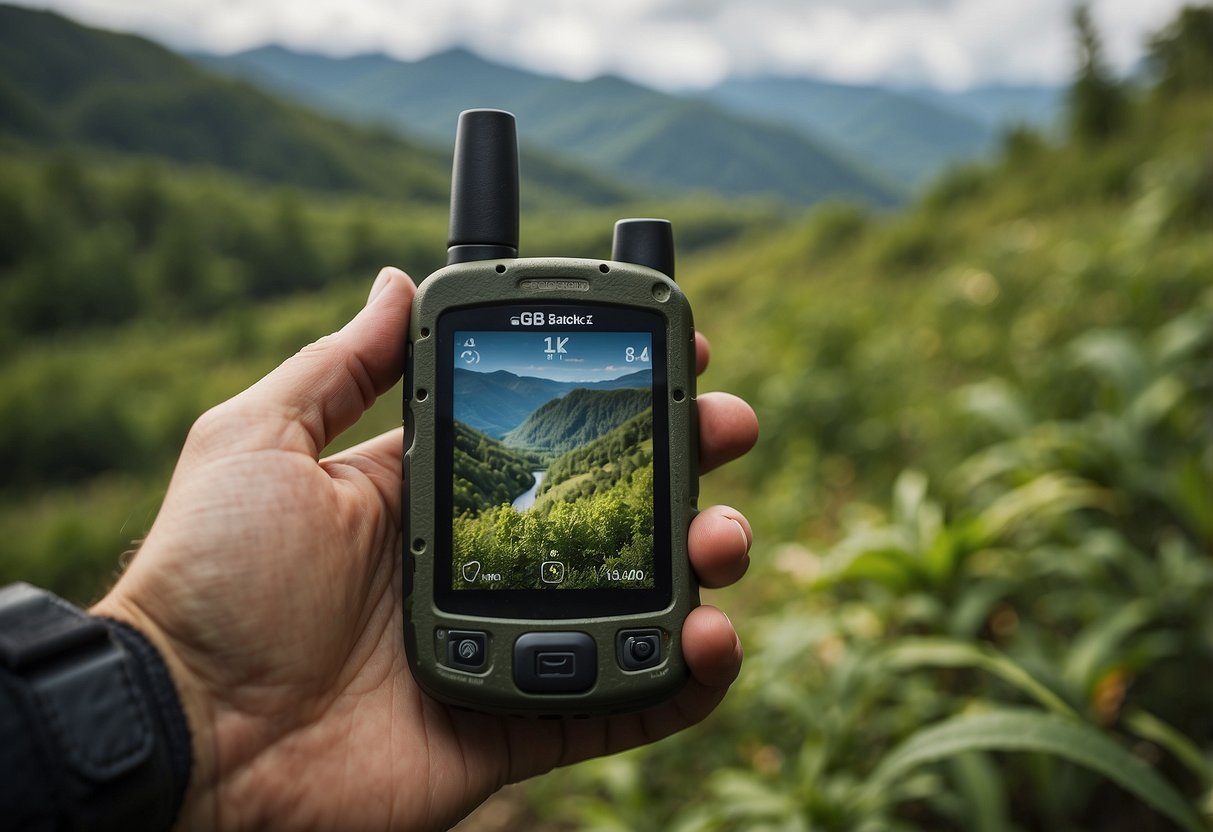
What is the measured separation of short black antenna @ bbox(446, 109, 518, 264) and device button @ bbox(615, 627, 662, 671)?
0.56 m

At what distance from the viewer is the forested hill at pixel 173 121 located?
11703 mm

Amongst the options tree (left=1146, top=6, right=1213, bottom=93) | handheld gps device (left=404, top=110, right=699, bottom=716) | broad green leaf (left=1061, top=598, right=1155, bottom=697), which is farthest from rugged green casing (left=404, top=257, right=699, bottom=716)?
tree (left=1146, top=6, right=1213, bottom=93)

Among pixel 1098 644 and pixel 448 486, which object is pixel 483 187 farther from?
pixel 1098 644

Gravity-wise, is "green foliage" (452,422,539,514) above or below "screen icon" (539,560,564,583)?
above

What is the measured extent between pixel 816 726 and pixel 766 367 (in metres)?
3.00

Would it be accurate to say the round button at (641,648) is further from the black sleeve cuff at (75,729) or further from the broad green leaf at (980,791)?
the broad green leaf at (980,791)

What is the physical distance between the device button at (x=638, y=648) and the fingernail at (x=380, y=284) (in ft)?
1.92

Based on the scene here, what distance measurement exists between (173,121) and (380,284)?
1503 centimetres

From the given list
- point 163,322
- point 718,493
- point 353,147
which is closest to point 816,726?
point 718,493

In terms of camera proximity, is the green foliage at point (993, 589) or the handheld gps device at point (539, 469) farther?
the green foliage at point (993, 589)

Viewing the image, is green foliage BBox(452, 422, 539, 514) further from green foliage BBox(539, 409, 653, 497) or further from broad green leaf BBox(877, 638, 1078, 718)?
broad green leaf BBox(877, 638, 1078, 718)

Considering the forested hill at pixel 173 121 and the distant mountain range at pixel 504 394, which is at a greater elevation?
the forested hill at pixel 173 121

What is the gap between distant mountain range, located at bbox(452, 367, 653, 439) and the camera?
1.13 meters

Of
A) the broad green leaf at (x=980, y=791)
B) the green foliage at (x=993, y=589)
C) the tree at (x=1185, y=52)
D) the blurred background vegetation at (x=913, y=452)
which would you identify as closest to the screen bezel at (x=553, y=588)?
the blurred background vegetation at (x=913, y=452)
